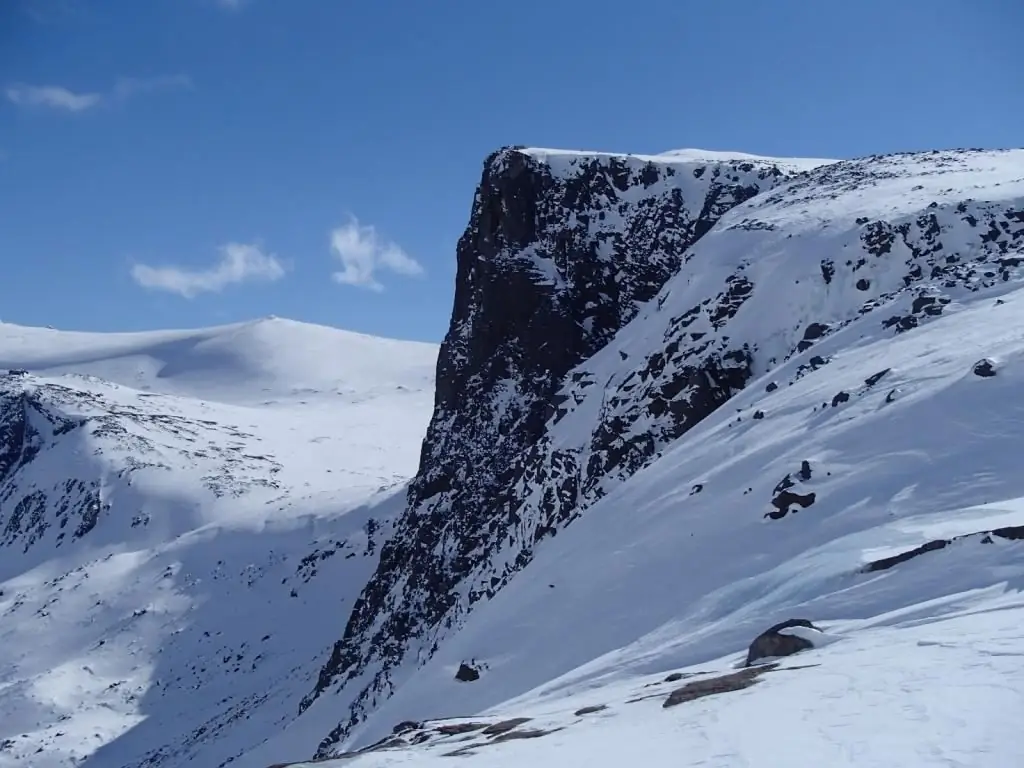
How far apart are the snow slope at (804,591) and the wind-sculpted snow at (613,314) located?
170 cm

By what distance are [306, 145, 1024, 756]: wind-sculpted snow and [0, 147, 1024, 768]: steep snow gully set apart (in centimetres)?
19

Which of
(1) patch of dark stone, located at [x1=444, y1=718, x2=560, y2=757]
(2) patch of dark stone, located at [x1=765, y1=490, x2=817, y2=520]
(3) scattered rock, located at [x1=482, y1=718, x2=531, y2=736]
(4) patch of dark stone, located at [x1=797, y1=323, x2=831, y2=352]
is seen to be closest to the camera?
(1) patch of dark stone, located at [x1=444, y1=718, x2=560, y2=757]

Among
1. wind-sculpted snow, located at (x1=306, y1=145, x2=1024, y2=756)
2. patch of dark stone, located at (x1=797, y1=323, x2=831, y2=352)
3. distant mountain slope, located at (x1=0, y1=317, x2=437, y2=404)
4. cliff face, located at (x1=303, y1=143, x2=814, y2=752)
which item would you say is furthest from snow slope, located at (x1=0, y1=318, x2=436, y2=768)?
patch of dark stone, located at (x1=797, y1=323, x2=831, y2=352)

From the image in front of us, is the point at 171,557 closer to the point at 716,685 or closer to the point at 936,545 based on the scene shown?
the point at 936,545

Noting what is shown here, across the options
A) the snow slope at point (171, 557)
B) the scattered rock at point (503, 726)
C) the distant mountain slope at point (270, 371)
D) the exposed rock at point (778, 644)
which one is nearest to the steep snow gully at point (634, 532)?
the exposed rock at point (778, 644)

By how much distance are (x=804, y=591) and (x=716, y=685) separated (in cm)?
404

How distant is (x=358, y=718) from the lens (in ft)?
140

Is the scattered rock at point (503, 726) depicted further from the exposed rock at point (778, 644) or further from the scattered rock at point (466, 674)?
the scattered rock at point (466, 674)

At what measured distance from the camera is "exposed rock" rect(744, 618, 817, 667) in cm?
1177

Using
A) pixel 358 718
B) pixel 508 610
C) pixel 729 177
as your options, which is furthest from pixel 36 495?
pixel 508 610

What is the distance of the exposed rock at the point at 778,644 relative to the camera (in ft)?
38.6

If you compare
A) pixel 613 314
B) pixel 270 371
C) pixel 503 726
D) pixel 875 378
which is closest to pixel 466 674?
pixel 503 726

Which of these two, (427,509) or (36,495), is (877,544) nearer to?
(427,509)

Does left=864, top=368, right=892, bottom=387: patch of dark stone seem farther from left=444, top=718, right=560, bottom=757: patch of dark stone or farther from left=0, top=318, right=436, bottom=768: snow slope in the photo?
left=0, top=318, right=436, bottom=768: snow slope
